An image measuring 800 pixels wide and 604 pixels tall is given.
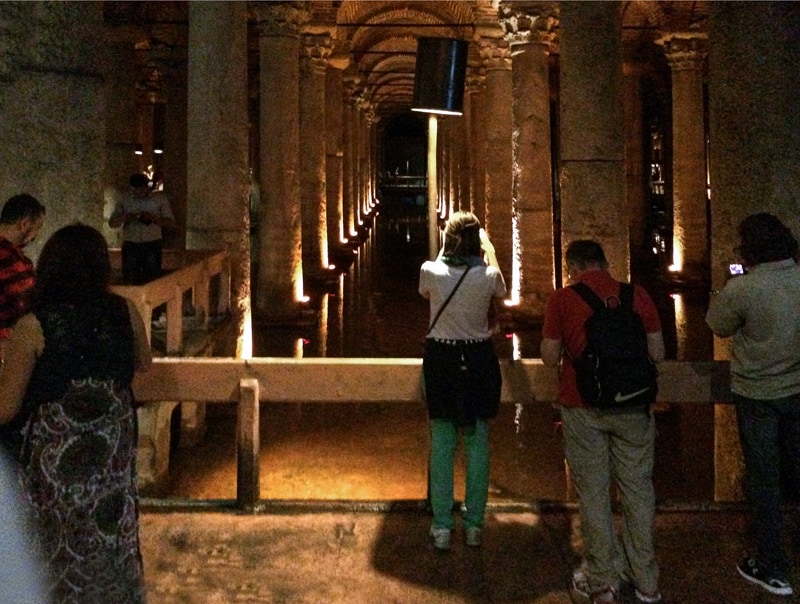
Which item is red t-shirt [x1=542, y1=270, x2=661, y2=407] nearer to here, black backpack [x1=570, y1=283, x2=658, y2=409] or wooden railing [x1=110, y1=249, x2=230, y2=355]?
black backpack [x1=570, y1=283, x2=658, y2=409]

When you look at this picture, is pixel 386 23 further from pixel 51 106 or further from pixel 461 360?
pixel 461 360

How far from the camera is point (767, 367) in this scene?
10.8 feet

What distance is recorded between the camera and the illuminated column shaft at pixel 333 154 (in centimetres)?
1959

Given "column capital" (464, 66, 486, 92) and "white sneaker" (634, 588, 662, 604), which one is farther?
"column capital" (464, 66, 486, 92)

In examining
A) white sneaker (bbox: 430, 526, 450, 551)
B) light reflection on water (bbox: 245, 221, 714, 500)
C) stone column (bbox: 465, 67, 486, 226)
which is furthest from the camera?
stone column (bbox: 465, 67, 486, 226)

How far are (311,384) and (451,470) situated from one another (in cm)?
90

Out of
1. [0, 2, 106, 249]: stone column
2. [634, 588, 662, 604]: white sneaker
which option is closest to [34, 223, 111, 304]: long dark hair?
[0, 2, 106, 249]: stone column

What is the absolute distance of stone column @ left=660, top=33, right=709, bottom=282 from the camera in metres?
16.8

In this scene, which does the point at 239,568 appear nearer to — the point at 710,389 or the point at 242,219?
the point at 710,389

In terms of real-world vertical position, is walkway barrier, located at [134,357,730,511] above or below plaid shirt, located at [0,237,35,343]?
below

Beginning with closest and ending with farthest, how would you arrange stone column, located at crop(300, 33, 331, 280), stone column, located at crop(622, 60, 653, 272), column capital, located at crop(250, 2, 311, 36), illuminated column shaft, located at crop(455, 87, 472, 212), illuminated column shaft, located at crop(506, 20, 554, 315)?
illuminated column shaft, located at crop(506, 20, 554, 315) → column capital, located at crop(250, 2, 311, 36) → stone column, located at crop(300, 33, 331, 280) → stone column, located at crop(622, 60, 653, 272) → illuminated column shaft, located at crop(455, 87, 472, 212)

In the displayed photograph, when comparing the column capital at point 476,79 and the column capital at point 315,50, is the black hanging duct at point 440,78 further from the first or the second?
the column capital at point 476,79

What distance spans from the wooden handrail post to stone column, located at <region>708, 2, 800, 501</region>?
9.03 feet

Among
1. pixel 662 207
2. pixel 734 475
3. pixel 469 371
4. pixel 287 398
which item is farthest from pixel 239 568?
pixel 662 207
